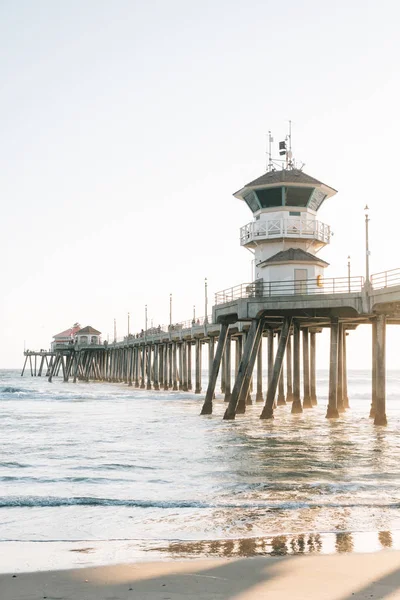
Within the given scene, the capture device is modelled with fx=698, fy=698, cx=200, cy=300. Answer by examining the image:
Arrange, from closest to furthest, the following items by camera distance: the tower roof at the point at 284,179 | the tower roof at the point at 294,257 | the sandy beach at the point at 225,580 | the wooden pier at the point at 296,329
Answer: the sandy beach at the point at 225,580 → the wooden pier at the point at 296,329 → the tower roof at the point at 294,257 → the tower roof at the point at 284,179

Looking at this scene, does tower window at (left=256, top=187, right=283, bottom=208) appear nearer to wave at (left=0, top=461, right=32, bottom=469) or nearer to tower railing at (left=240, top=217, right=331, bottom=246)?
tower railing at (left=240, top=217, right=331, bottom=246)

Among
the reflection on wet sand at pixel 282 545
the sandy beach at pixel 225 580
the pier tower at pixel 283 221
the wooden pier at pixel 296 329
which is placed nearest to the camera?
the sandy beach at pixel 225 580

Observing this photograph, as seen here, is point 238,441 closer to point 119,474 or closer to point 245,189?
point 119,474

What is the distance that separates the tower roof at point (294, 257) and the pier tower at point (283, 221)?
0.05 m

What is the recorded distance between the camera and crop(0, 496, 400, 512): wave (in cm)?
1226

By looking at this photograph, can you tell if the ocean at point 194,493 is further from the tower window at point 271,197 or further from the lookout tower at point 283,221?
the tower window at point 271,197

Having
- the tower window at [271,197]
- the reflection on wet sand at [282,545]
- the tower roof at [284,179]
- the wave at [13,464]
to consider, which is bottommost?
the wave at [13,464]

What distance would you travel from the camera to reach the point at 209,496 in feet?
44.0

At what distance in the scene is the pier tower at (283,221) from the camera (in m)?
34.8

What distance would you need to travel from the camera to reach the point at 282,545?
375 inches

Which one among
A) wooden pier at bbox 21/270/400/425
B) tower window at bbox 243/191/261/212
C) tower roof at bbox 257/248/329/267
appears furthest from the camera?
tower window at bbox 243/191/261/212

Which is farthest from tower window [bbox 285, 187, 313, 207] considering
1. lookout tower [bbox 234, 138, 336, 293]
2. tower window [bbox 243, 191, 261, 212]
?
tower window [bbox 243, 191, 261, 212]

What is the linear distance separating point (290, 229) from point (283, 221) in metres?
0.54

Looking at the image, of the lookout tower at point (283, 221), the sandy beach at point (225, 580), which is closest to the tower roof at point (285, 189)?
the lookout tower at point (283, 221)
